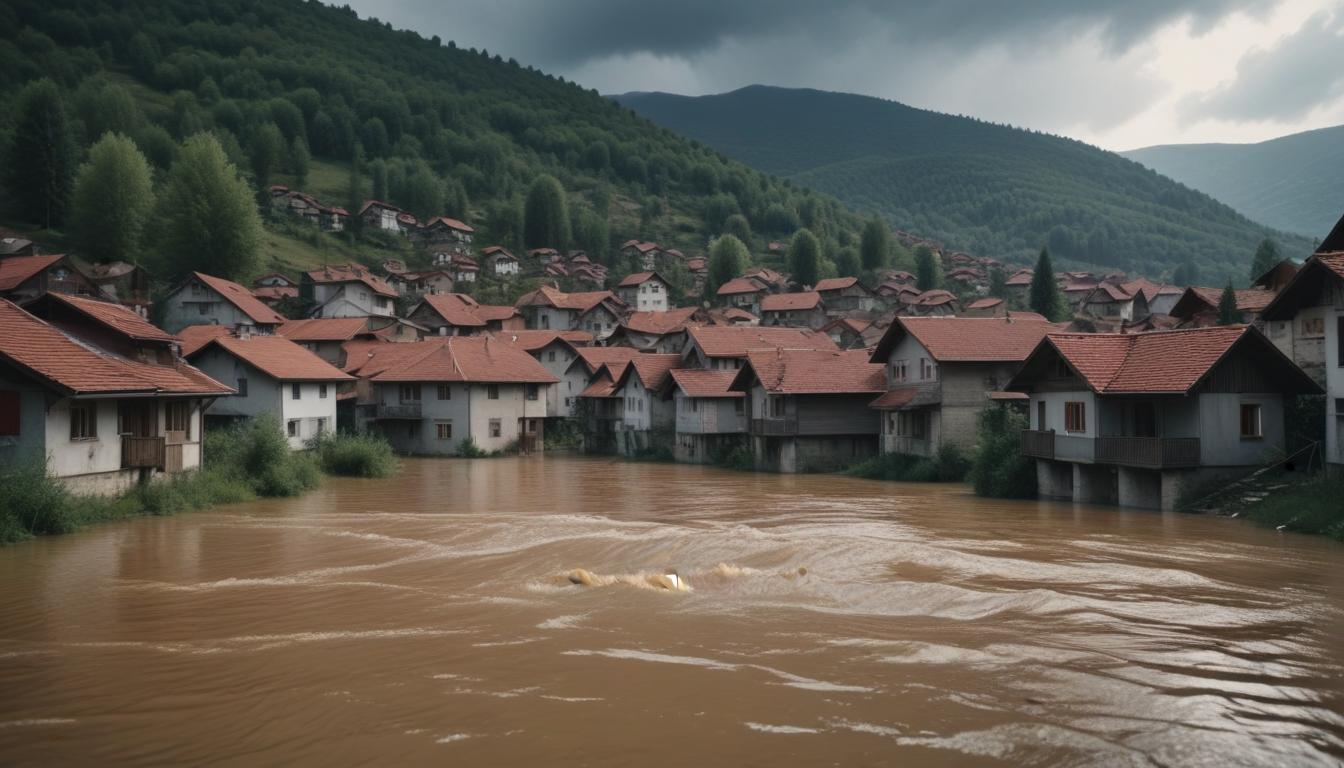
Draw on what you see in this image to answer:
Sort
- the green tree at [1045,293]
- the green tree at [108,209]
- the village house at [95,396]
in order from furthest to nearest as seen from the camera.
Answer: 1. the green tree at [1045,293]
2. the green tree at [108,209]
3. the village house at [95,396]

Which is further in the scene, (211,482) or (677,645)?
(211,482)

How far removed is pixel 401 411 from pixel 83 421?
102 ft

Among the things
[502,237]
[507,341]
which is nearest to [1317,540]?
[507,341]

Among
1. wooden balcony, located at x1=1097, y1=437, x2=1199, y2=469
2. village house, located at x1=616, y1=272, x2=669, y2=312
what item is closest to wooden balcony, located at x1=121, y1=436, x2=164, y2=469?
wooden balcony, located at x1=1097, y1=437, x2=1199, y2=469

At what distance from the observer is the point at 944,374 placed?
4119cm

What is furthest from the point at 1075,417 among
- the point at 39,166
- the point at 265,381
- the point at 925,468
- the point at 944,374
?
the point at 39,166

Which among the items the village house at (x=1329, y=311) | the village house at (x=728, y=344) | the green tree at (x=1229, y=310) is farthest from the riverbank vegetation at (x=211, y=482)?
the green tree at (x=1229, y=310)

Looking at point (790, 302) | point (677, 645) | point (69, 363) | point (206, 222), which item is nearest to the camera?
point (677, 645)

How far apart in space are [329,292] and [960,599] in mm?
79327

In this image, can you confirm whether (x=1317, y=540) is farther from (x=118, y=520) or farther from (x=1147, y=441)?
(x=118, y=520)

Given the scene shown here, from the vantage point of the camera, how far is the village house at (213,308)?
7006 centimetres

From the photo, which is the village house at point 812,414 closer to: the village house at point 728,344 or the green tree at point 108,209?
the village house at point 728,344

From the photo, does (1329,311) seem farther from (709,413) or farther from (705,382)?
(705,382)

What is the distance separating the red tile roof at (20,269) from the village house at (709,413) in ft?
126
